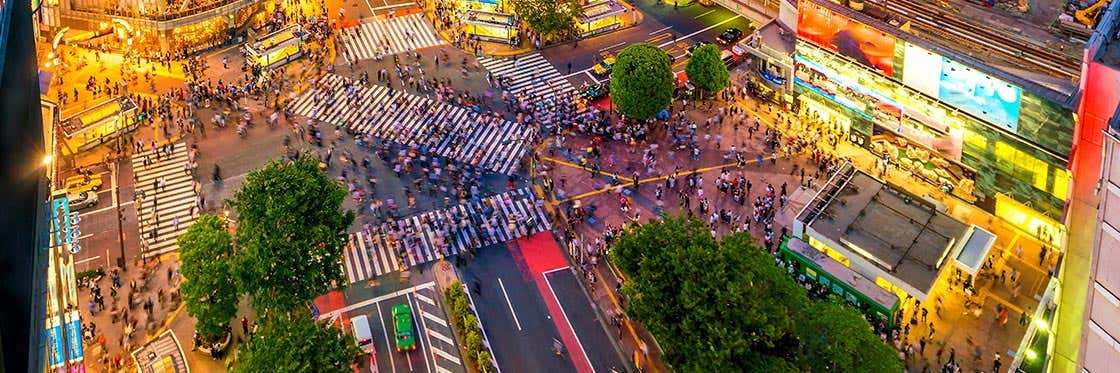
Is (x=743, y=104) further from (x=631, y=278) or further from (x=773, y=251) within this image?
(x=631, y=278)

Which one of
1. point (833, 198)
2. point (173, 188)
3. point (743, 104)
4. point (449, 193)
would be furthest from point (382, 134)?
point (833, 198)

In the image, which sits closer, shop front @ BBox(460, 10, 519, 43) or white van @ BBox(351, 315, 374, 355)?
white van @ BBox(351, 315, 374, 355)

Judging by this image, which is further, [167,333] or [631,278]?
[167,333]

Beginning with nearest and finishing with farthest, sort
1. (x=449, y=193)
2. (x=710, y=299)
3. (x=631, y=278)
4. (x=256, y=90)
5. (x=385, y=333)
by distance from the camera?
(x=710, y=299) < (x=631, y=278) < (x=385, y=333) < (x=449, y=193) < (x=256, y=90)

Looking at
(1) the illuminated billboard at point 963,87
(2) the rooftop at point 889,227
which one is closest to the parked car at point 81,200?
(2) the rooftop at point 889,227

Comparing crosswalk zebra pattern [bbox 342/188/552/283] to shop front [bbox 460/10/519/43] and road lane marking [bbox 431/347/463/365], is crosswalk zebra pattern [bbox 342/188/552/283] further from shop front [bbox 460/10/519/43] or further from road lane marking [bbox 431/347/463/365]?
shop front [bbox 460/10/519/43]

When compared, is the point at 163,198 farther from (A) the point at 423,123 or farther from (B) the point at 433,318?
(B) the point at 433,318

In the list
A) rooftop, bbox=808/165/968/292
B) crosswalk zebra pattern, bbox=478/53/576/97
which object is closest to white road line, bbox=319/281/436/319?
crosswalk zebra pattern, bbox=478/53/576/97
